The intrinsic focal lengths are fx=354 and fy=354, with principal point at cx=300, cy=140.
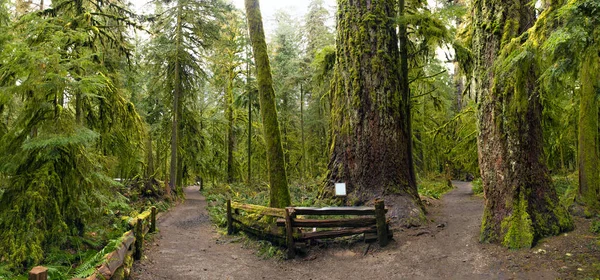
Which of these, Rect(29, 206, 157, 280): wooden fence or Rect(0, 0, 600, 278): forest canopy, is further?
Rect(0, 0, 600, 278): forest canopy

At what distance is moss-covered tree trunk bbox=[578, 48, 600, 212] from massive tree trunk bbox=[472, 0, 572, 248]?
2470mm

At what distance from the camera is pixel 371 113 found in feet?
30.7

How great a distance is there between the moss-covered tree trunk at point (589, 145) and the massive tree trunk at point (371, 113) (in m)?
3.60

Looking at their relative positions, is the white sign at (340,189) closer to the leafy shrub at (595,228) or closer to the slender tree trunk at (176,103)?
the leafy shrub at (595,228)

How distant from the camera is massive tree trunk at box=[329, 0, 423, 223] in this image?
29.9ft

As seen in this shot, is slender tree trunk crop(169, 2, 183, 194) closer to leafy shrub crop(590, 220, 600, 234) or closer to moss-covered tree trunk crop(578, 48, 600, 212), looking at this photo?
moss-covered tree trunk crop(578, 48, 600, 212)

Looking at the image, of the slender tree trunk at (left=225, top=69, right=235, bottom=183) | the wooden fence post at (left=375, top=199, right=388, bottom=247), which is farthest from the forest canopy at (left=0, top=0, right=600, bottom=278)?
the slender tree trunk at (left=225, top=69, right=235, bottom=183)

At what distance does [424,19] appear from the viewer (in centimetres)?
962

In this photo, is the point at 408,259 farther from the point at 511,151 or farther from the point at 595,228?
the point at 595,228

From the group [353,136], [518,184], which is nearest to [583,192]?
[518,184]

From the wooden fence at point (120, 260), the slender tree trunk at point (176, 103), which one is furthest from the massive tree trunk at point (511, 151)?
the slender tree trunk at point (176, 103)

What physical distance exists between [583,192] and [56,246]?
35.3 feet

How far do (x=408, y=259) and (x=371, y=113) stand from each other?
13.4 ft

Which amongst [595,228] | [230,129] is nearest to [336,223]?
[595,228]
